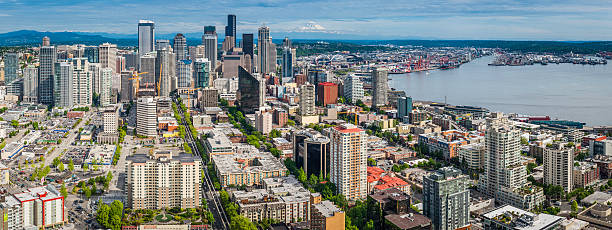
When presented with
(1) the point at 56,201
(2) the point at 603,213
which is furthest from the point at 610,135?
(1) the point at 56,201

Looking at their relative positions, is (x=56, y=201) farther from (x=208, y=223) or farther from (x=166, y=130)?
(x=166, y=130)

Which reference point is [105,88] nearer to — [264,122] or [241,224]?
[264,122]

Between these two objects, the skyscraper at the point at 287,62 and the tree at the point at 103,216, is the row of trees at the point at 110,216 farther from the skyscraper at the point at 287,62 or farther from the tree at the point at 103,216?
the skyscraper at the point at 287,62

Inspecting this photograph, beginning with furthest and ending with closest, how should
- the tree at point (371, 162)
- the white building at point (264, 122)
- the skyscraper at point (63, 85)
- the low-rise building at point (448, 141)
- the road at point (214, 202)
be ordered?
the skyscraper at point (63, 85)
the white building at point (264, 122)
the low-rise building at point (448, 141)
the tree at point (371, 162)
the road at point (214, 202)

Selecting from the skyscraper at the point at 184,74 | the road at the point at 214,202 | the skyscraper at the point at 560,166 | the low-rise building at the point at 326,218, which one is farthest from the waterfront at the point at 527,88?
the low-rise building at the point at 326,218

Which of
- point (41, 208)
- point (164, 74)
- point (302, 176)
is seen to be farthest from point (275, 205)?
point (164, 74)

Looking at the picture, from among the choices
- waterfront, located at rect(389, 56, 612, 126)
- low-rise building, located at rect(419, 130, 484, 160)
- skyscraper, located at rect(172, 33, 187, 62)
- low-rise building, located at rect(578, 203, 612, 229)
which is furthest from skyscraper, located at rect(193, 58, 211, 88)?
low-rise building, located at rect(578, 203, 612, 229)
